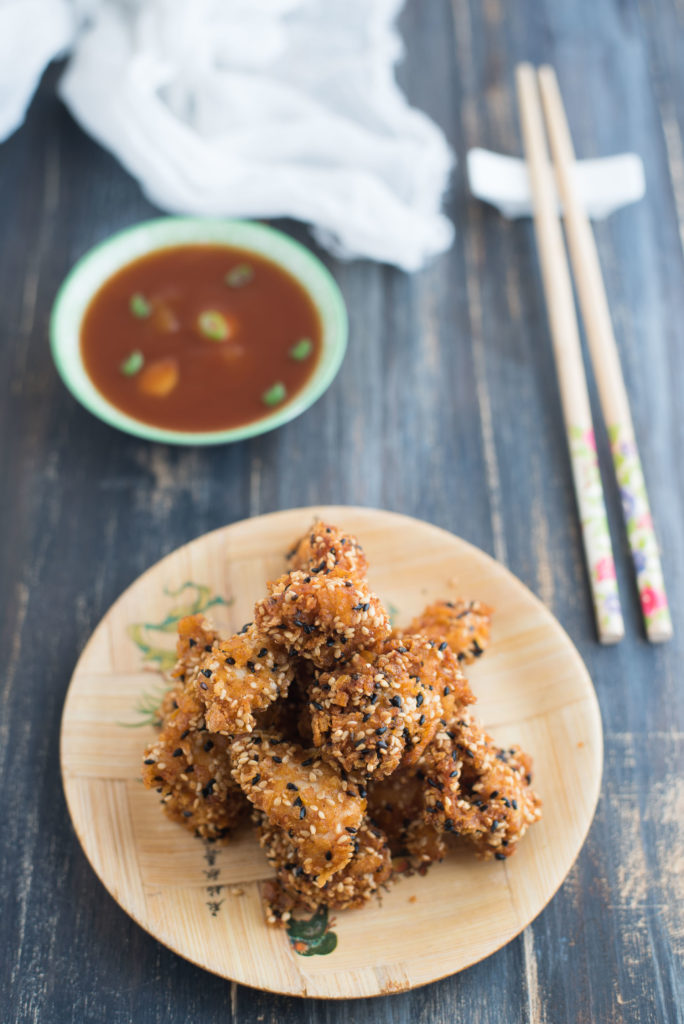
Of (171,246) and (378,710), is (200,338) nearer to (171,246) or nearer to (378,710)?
(171,246)

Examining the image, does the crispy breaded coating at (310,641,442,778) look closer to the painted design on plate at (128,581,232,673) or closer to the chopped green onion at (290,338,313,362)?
the painted design on plate at (128,581,232,673)

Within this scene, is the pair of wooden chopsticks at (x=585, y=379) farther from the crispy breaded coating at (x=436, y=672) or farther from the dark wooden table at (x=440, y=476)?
the crispy breaded coating at (x=436, y=672)

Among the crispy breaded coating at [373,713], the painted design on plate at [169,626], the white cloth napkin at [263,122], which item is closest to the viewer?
the crispy breaded coating at [373,713]

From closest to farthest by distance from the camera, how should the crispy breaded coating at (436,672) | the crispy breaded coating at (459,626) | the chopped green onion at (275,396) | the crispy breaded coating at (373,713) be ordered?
1. the crispy breaded coating at (373,713)
2. the crispy breaded coating at (436,672)
3. the crispy breaded coating at (459,626)
4. the chopped green onion at (275,396)

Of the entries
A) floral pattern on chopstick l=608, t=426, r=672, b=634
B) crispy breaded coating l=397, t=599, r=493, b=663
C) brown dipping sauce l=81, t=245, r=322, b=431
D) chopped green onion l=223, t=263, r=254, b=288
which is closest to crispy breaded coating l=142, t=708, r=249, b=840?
crispy breaded coating l=397, t=599, r=493, b=663

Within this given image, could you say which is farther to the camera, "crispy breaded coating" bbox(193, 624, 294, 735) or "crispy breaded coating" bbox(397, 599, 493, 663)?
"crispy breaded coating" bbox(397, 599, 493, 663)

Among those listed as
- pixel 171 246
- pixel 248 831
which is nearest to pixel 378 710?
pixel 248 831

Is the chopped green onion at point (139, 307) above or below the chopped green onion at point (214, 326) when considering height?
above

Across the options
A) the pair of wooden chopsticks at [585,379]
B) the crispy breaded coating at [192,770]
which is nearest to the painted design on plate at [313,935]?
the crispy breaded coating at [192,770]
